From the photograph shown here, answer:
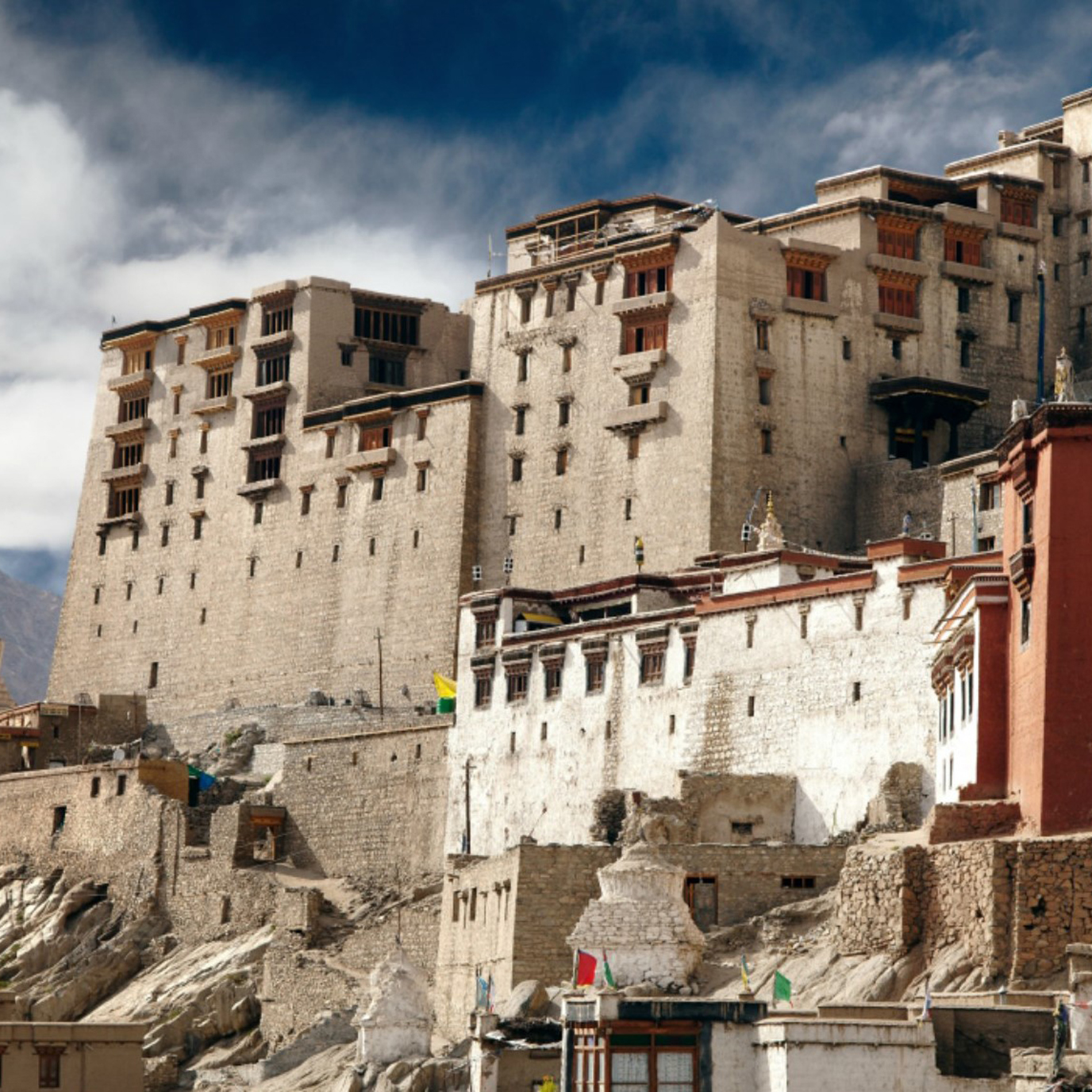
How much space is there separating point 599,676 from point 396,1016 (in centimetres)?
2286

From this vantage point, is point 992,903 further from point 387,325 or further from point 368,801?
point 387,325

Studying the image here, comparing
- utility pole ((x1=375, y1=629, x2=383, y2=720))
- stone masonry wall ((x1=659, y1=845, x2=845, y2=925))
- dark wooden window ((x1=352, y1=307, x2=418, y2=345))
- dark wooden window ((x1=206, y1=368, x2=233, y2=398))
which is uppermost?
dark wooden window ((x1=352, y1=307, x2=418, y2=345))

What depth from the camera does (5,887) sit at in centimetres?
8462

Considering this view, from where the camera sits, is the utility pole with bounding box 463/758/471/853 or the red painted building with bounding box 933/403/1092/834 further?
the utility pole with bounding box 463/758/471/853

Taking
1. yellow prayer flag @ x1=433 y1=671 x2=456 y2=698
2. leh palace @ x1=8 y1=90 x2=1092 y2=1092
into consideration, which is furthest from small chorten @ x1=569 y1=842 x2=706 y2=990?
yellow prayer flag @ x1=433 y1=671 x2=456 y2=698

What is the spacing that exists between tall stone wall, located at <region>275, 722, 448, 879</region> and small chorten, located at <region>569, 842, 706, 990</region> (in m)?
35.8

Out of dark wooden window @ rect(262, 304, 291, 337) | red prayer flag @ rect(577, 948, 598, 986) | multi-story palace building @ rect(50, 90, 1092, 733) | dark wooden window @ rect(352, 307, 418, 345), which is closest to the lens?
red prayer flag @ rect(577, 948, 598, 986)

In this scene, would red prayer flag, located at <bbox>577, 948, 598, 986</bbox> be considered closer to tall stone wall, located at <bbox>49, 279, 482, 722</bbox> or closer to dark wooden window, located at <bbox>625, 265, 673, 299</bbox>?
dark wooden window, located at <bbox>625, 265, 673, 299</bbox>

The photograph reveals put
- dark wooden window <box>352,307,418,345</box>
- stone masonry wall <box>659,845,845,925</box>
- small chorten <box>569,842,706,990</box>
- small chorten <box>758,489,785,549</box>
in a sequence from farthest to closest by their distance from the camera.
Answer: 1. dark wooden window <box>352,307,418,345</box>
2. small chorten <box>758,489,785,549</box>
3. stone masonry wall <box>659,845,845,925</box>
4. small chorten <box>569,842,706,990</box>

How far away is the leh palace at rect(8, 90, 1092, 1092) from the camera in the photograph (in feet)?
147

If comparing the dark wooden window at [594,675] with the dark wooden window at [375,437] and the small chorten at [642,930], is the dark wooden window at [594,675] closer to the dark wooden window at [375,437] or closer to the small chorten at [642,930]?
the dark wooden window at [375,437]

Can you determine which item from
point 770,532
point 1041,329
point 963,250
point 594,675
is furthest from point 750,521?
point 594,675

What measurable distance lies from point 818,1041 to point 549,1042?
285 inches

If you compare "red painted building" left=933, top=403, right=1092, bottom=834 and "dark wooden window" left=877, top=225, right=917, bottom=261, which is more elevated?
"dark wooden window" left=877, top=225, right=917, bottom=261
